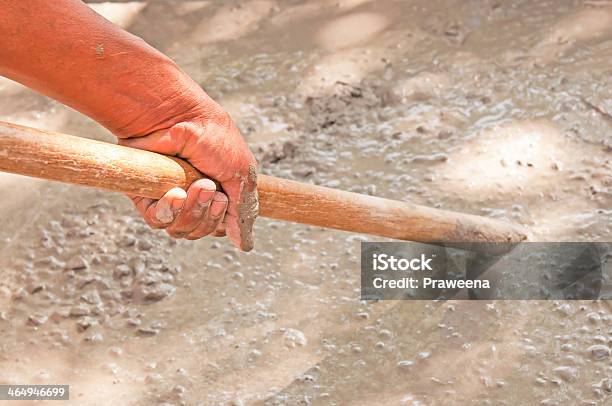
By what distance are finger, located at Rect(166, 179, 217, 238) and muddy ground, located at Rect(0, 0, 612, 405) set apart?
67 centimetres

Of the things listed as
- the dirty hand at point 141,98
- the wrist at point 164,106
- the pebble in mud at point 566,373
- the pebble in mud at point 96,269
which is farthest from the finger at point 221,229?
the pebble in mud at point 566,373

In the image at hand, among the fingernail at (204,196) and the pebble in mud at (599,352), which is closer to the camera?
the fingernail at (204,196)

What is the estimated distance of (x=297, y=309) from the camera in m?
2.78

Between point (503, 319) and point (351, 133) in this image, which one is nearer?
point (503, 319)

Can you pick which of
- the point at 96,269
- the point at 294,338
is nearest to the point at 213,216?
the point at 294,338

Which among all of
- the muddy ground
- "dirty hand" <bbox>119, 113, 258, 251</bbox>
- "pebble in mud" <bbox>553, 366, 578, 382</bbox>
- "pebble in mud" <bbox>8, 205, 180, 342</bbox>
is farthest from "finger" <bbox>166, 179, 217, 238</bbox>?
"pebble in mud" <bbox>553, 366, 578, 382</bbox>

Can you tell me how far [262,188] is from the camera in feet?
7.07

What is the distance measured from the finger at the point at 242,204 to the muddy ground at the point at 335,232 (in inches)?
23.8

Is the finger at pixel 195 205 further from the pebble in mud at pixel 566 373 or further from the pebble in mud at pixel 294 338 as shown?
the pebble in mud at pixel 566 373

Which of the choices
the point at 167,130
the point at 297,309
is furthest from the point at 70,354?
the point at 167,130

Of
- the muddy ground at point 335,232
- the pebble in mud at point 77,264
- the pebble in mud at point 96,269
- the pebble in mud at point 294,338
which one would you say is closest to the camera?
the muddy ground at point 335,232

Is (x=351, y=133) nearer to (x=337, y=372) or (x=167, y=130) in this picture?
→ (x=337, y=372)

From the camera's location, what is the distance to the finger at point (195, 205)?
78.8 inches

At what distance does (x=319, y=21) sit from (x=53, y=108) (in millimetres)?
1312
